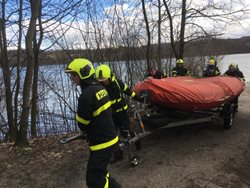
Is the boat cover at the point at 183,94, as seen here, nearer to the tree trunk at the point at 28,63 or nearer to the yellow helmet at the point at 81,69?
the tree trunk at the point at 28,63

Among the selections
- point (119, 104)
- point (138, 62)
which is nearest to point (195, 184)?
point (119, 104)

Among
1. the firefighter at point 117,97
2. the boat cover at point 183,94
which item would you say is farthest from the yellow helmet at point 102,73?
the boat cover at point 183,94

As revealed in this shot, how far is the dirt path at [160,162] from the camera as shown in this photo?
499 cm

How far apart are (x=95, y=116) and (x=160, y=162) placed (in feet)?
7.71

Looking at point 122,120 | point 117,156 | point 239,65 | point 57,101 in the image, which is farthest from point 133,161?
point 239,65

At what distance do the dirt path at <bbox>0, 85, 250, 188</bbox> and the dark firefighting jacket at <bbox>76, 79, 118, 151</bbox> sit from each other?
137 cm

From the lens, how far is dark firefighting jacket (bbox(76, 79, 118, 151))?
3.70 m

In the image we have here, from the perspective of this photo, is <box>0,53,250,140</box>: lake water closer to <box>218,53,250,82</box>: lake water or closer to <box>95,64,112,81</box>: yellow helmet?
<box>95,64,112,81</box>: yellow helmet

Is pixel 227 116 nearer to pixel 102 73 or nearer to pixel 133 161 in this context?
pixel 133 161

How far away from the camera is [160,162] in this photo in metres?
5.69

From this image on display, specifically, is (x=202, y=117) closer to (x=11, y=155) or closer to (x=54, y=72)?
(x=11, y=155)

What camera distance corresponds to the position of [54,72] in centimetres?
1245

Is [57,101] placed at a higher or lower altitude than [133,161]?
lower

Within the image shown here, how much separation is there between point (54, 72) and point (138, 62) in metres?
3.40
